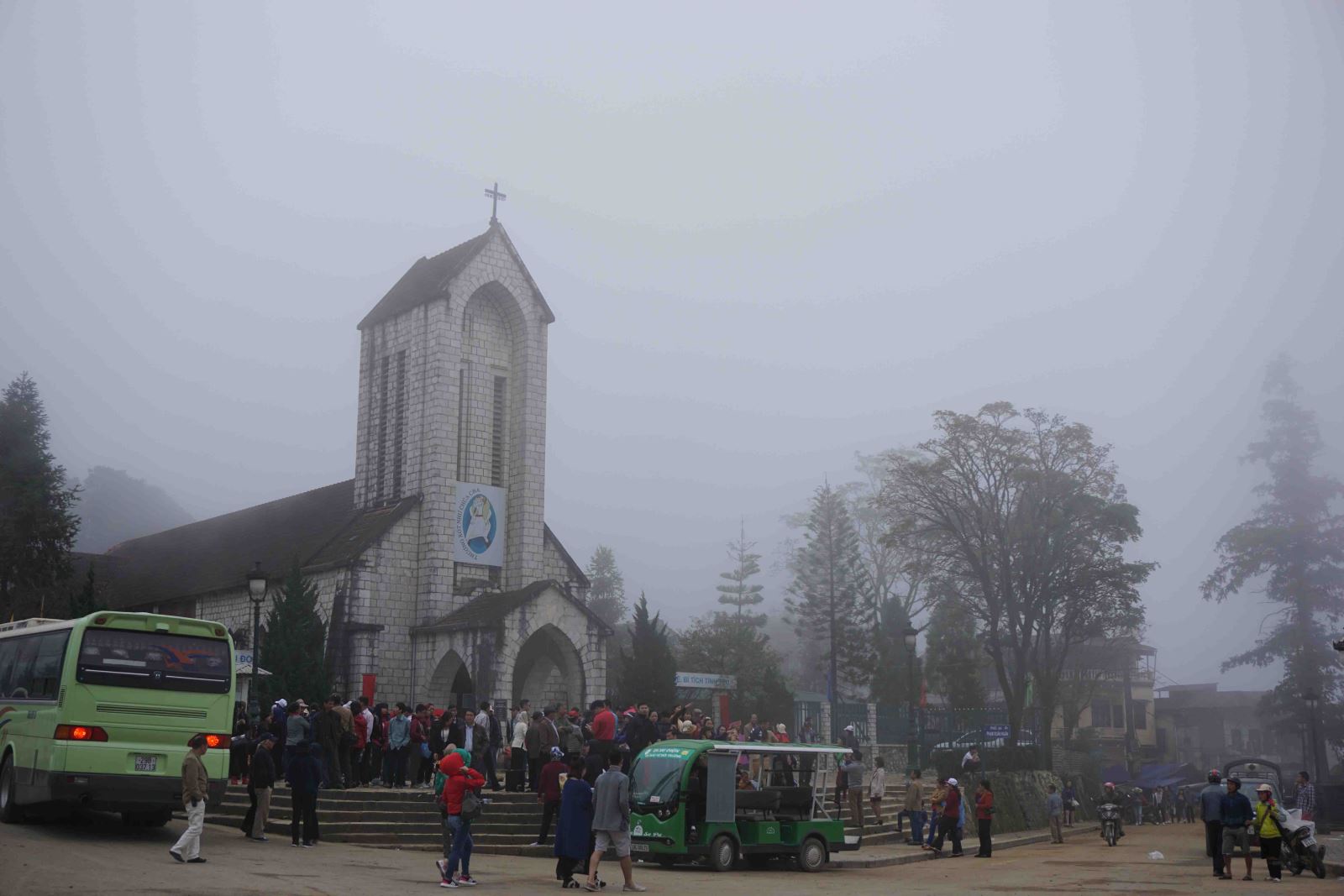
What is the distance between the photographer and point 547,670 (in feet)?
120

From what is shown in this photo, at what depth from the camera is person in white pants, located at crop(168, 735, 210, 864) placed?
13.7 meters

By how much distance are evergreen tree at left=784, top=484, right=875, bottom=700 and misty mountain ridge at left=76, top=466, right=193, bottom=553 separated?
94560 mm

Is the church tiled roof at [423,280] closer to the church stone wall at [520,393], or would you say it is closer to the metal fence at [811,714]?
the church stone wall at [520,393]

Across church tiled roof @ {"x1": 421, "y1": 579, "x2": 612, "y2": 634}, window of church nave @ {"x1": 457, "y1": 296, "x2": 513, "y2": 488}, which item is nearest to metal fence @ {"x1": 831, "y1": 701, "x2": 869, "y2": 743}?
church tiled roof @ {"x1": 421, "y1": 579, "x2": 612, "y2": 634}

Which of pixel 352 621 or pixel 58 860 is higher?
pixel 352 621

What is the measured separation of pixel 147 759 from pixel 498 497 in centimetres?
2312

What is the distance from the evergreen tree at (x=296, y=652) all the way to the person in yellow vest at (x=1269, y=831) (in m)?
20.5

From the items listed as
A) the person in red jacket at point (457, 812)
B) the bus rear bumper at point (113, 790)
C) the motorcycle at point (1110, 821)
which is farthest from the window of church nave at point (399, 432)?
the person in red jacket at point (457, 812)

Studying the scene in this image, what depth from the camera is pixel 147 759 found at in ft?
48.1

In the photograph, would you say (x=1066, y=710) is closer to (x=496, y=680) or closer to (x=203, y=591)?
(x=496, y=680)

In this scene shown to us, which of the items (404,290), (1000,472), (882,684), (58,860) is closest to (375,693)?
(404,290)

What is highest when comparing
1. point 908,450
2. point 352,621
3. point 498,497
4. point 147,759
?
point 908,450

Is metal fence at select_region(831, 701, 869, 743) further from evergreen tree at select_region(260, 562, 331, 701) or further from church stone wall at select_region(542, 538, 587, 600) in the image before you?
evergreen tree at select_region(260, 562, 331, 701)

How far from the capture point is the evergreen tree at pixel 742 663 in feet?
173
